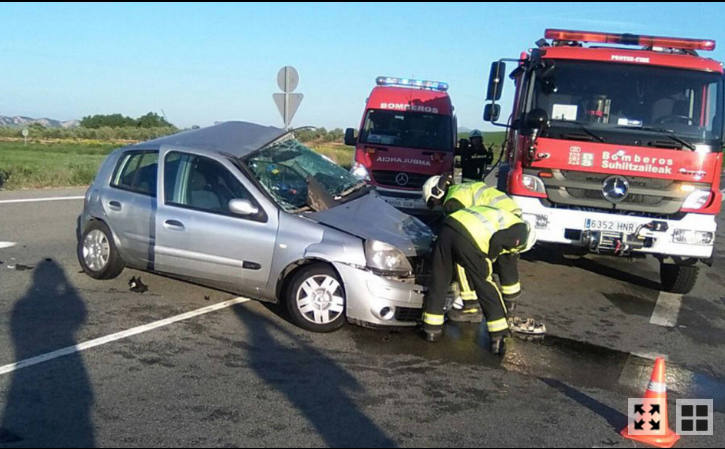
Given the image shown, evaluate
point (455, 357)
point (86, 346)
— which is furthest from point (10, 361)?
→ point (455, 357)

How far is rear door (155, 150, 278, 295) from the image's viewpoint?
6.05 m

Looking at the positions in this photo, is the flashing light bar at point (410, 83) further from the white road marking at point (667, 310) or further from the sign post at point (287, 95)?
the white road marking at point (667, 310)

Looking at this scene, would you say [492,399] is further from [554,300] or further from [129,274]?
[129,274]

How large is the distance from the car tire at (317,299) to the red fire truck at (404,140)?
593 centimetres

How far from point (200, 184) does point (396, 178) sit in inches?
240

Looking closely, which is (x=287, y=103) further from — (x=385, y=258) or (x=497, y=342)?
(x=497, y=342)

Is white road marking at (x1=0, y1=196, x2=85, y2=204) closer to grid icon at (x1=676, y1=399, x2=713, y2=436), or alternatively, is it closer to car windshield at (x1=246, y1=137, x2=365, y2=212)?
car windshield at (x1=246, y1=137, x2=365, y2=212)

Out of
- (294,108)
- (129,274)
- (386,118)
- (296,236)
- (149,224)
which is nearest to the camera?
(296,236)

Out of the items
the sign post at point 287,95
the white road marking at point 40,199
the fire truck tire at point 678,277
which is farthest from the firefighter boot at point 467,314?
the white road marking at point 40,199

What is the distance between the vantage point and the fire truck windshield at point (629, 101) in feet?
24.4

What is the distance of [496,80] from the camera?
820 cm

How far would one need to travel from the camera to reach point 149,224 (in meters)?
6.60

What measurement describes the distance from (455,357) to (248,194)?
2.36 meters

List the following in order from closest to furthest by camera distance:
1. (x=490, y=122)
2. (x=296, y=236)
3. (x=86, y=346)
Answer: (x=86, y=346) → (x=296, y=236) → (x=490, y=122)
